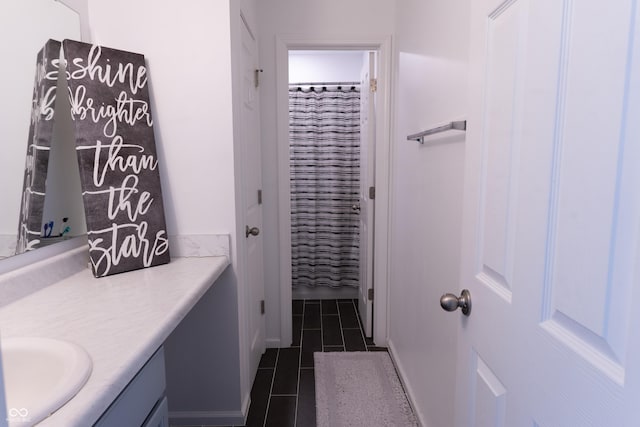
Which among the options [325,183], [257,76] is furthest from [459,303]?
[325,183]

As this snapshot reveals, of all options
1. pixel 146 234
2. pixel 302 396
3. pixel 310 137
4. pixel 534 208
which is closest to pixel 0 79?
pixel 146 234

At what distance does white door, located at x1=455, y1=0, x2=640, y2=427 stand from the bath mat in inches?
45.7

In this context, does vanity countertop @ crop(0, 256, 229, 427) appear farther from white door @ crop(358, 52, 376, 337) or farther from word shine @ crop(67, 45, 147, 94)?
white door @ crop(358, 52, 376, 337)

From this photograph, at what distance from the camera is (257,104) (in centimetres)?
238

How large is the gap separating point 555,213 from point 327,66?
3188 mm

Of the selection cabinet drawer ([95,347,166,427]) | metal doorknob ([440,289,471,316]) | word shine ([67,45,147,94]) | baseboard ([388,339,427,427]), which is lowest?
baseboard ([388,339,427,427])

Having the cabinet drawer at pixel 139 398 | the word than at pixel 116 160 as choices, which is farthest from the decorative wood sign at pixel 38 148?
the cabinet drawer at pixel 139 398

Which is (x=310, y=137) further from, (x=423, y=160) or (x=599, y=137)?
(x=599, y=137)

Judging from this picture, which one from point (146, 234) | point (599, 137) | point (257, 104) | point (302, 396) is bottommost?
point (302, 396)

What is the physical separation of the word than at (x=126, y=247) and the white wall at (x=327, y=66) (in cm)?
235

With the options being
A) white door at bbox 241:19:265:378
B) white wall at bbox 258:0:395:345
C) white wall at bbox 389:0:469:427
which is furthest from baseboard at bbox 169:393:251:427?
white wall at bbox 258:0:395:345

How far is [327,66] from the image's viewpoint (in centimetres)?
346

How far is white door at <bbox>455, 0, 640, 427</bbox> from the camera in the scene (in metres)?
0.45

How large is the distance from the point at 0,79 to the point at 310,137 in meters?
2.47
